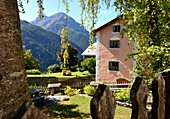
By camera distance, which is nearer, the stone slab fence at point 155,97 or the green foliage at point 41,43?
the stone slab fence at point 155,97

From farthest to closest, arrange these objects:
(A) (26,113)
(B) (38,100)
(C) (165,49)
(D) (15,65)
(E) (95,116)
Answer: (B) (38,100)
(C) (165,49)
(D) (15,65)
(E) (95,116)
(A) (26,113)

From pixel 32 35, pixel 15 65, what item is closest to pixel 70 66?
pixel 15 65

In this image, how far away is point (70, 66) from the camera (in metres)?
43.5

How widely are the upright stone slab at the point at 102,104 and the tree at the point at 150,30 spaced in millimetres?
5727

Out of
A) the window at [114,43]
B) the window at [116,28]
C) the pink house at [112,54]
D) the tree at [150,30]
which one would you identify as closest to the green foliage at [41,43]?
the pink house at [112,54]

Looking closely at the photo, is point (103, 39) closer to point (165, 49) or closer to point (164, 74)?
point (165, 49)

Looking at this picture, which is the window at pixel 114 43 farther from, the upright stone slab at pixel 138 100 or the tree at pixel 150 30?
the upright stone slab at pixel 138 100

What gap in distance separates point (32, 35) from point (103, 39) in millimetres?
152917

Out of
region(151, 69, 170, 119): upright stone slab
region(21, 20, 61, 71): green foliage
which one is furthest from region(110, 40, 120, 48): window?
region(21, 20, 61, 71): green foliage

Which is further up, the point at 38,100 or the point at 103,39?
the point at 103,39

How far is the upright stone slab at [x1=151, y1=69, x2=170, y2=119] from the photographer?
1.65 m

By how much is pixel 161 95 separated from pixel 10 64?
1.84m

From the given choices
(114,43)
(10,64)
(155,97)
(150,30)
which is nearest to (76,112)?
(150,30)

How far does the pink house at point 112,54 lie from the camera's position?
23.6 m
